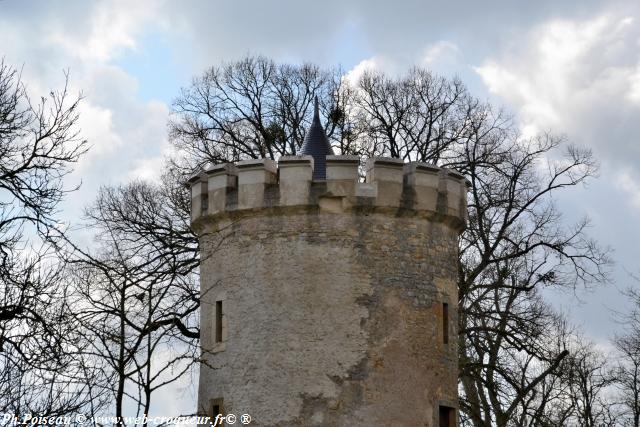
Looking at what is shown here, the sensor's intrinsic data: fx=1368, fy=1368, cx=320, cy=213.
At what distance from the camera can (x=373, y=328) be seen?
55.0 ft

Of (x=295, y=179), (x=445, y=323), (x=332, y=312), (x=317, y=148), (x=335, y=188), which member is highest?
(x=317, y=148)

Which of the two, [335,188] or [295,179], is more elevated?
[295,179]

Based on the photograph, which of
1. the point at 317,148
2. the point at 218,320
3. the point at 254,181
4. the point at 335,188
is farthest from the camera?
the point at 317,148

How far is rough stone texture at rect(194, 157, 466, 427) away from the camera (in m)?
16.6

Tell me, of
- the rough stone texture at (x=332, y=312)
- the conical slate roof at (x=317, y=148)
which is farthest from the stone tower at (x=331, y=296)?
the conical slate roof at (x=317, y=148)

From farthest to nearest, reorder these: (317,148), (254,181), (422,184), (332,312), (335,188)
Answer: (317,148)
(422,184)
(254,181)
(335,188)
(332,312)

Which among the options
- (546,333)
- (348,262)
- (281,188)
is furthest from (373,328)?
(546,333)

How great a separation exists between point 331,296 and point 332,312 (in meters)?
0.20

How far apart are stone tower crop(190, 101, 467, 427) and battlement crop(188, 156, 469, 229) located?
0.01 meters

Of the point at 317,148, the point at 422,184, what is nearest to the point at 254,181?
the point at 317,148

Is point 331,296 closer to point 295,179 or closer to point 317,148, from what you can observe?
point 295,179

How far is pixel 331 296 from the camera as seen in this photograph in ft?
55.0

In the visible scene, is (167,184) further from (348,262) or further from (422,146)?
(348,262)

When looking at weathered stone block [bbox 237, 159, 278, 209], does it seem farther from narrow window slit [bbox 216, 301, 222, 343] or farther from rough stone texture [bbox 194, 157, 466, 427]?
narrow window slit [bbox 216, 301, 222, 343]
